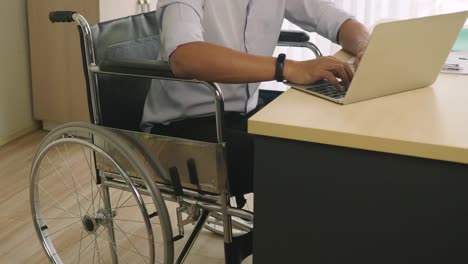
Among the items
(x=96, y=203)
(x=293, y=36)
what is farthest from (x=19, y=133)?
(x=293, y=36)

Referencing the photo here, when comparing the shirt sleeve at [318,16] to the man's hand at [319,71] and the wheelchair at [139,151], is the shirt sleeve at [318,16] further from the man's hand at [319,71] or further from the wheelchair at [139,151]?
the man's hand at [319,71]

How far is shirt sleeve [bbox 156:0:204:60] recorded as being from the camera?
4.21ft

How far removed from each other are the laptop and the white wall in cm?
203

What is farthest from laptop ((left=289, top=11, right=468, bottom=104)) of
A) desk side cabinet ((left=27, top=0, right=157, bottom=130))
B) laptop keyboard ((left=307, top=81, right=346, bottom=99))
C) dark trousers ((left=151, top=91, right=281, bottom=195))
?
desk side cabinet ((left=27, top=0, right=157, bottom=130))

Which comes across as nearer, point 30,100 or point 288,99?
point 288,99

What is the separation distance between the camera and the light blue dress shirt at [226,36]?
145 centimetres

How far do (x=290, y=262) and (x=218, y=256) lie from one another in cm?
96

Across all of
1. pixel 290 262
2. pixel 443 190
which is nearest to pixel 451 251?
pixel 443 190

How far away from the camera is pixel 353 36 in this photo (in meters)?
1.54

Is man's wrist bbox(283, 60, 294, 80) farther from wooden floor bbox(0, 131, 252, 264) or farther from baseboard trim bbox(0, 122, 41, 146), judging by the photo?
baseboard trim bbox(0, 122, 41, 146)

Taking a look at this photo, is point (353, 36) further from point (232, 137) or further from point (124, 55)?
point (124, 55)

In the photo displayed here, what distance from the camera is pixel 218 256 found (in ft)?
6.60

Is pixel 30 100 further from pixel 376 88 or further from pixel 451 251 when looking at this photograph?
pixel 451 251

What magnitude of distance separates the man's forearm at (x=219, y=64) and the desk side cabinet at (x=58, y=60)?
5.13 feet
